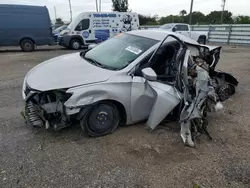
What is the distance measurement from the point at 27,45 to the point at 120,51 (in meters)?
11.9

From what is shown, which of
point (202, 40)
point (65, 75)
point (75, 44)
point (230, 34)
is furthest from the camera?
point (230, 34)

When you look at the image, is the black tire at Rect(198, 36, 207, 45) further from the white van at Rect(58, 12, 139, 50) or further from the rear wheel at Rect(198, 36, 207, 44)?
the white van at Rect(58, 12, 139, 50)

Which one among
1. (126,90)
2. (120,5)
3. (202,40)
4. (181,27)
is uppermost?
(120,5)

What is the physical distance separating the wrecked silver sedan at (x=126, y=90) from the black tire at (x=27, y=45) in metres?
11.3

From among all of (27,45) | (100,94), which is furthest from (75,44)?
(100,94)

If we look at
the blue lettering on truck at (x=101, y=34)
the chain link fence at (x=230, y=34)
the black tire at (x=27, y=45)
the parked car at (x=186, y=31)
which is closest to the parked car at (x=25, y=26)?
the black tire at (x=27, y=45)

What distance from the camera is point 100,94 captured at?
127 inches

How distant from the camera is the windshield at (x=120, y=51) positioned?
143 inches

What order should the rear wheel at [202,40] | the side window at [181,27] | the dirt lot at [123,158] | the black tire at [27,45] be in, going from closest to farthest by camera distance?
the dirt lot at [123,158] → the black tire at [27,45] → the side window at [181,27] → the rear wheel at [202,40]

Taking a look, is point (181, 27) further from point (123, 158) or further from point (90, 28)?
point (123, 158)

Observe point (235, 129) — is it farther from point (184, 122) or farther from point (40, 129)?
point (40, 129)

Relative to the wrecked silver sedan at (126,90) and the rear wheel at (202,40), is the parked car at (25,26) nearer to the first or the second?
the rear wheel at (202,40)

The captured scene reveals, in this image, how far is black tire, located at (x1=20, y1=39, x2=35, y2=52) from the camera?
13.9 meters

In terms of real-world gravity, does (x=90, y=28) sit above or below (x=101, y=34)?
above
